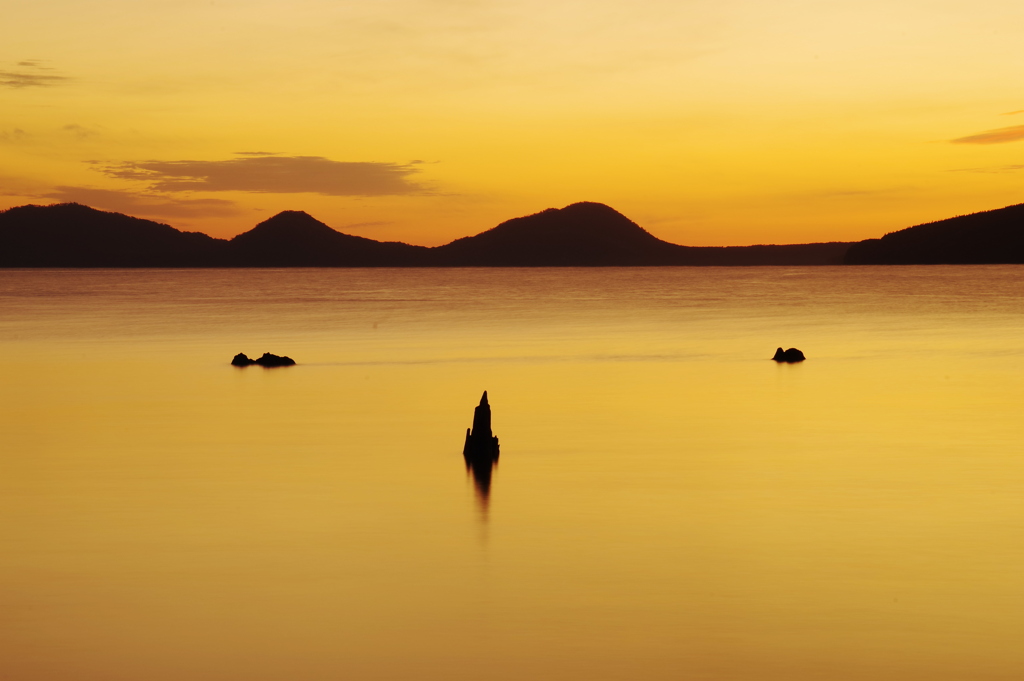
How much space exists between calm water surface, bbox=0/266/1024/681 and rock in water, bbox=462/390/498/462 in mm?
412

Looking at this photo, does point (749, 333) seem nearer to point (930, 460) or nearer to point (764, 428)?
point (764, 428)

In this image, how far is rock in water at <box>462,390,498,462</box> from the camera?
20188mm

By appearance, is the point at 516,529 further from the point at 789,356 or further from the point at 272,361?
the point at 789,356

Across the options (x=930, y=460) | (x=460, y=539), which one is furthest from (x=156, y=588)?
(x=930, y=460)

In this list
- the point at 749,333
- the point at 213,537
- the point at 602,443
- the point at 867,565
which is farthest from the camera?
the point at 749,333

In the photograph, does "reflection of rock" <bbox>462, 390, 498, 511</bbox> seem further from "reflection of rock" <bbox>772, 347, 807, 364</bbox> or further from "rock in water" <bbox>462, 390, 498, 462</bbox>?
"reflection of rock" <bbox>772, 347, 807, 364</bbox>

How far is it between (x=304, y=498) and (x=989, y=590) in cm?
956

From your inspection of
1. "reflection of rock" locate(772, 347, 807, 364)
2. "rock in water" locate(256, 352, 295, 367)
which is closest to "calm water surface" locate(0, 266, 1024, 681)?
"rock in water" locate(256, 352, 295, 367)

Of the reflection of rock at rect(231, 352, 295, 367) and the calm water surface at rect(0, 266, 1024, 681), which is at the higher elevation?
the calm water surface at rect(0, 266, 1024, 681)

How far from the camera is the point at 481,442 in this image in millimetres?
20375

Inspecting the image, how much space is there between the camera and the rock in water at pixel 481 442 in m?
20.2

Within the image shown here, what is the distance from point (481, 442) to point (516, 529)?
17.6ft

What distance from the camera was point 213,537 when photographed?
567 inches

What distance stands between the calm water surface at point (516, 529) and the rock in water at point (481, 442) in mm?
412
